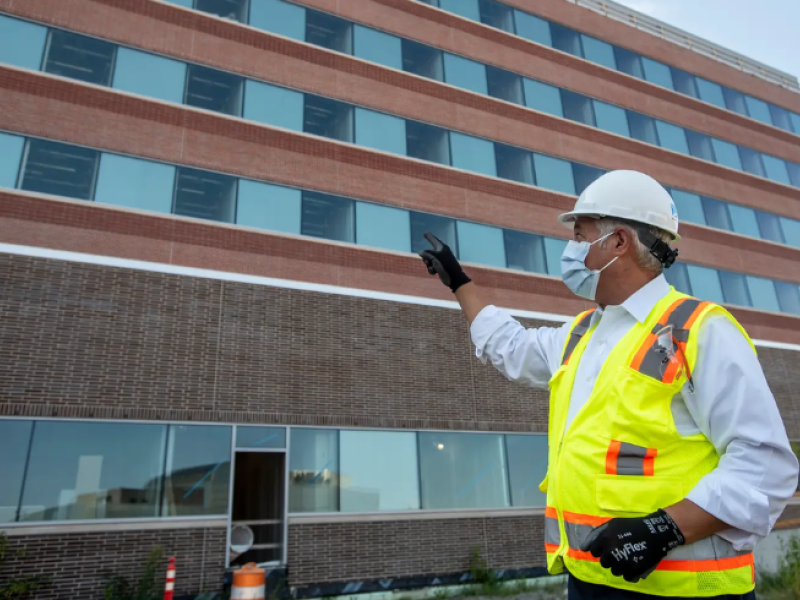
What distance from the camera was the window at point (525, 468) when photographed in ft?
47.3

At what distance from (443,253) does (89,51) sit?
13.7m

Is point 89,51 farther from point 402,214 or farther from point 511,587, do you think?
point 511,587

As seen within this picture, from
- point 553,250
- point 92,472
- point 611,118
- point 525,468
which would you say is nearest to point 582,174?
point 611,118

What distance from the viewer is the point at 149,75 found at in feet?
46.8

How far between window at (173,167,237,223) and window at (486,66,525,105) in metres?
9.18

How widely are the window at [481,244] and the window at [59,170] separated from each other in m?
8.63

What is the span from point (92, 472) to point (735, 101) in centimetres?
2629

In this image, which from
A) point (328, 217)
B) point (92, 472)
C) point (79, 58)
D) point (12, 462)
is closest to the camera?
point (12, 462)

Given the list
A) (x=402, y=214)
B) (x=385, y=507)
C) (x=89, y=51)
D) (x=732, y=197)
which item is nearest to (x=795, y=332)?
(x=732, y=197)

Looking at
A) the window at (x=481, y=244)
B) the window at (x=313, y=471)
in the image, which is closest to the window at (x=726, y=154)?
the window at (x=481, y=244)

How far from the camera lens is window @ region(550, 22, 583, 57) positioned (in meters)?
21.7

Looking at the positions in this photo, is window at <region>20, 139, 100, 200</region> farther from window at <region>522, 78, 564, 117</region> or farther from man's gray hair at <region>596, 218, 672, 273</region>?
window at <region>522, 78, 564, 117</region>

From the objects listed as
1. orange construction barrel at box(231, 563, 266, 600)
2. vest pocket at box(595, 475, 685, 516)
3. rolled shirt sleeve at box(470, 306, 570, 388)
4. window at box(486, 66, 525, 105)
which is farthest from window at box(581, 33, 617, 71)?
vest pocket at box(595, 475, 685, 516)

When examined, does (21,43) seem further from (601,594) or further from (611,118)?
(611,118)
